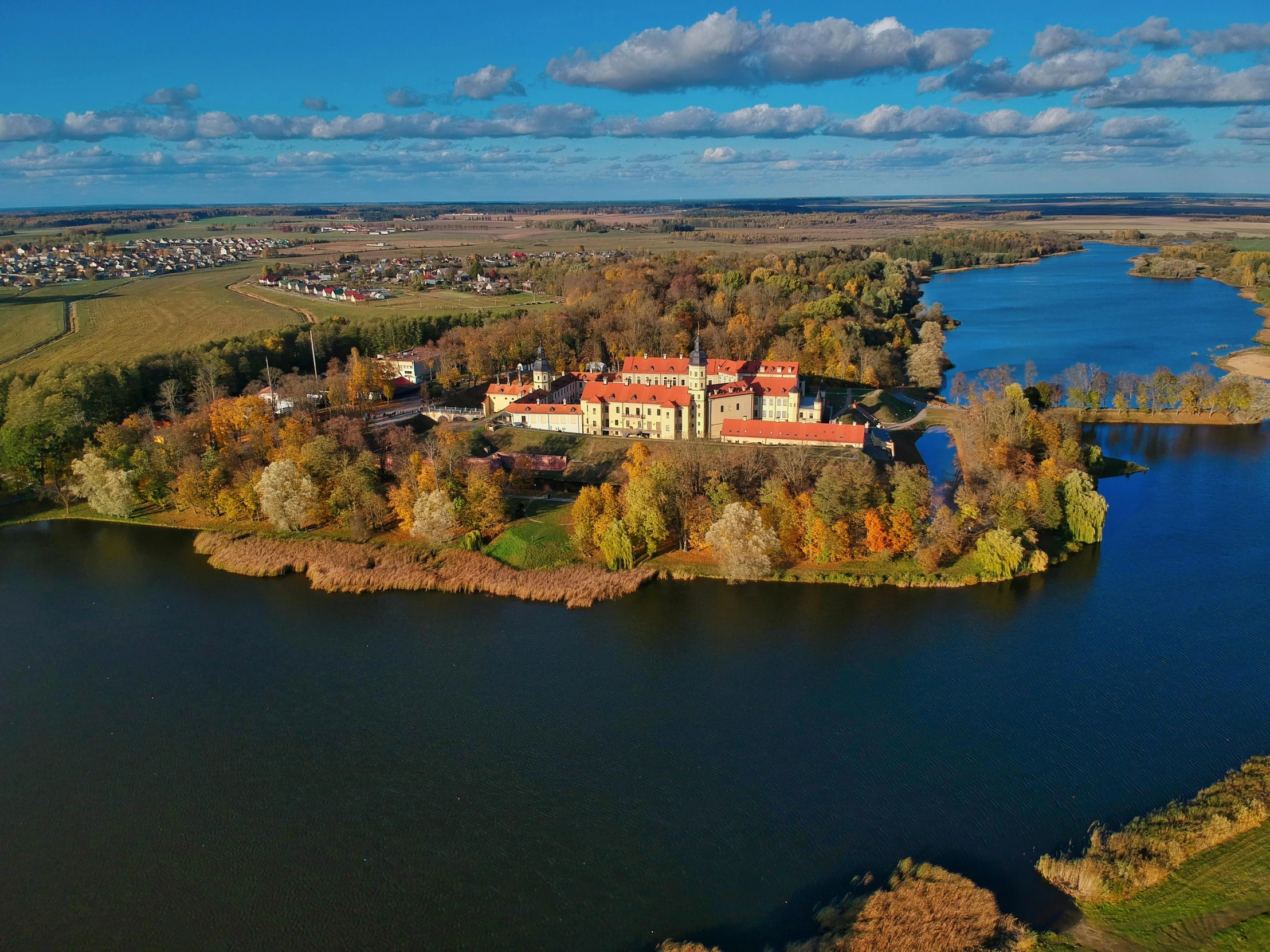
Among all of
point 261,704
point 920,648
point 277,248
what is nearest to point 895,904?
point 920,648

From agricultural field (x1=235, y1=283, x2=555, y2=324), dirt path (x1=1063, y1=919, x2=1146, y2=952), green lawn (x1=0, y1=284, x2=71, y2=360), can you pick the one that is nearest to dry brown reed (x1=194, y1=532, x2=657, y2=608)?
dirt path (x1=1063, y1=919, x2=1146, y2=952)

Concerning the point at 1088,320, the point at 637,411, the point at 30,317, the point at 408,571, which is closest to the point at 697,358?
the point at 637,411

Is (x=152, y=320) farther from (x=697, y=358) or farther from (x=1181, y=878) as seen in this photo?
(x=1181, y=878)

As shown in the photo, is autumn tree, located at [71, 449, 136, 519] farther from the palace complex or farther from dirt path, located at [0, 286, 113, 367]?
dirt path, located at [0, 286, 113, 367]

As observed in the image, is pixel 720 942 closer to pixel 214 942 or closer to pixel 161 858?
pixel 214 942

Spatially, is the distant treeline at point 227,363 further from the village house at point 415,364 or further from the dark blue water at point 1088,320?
the dark blue water at point 1088,320
